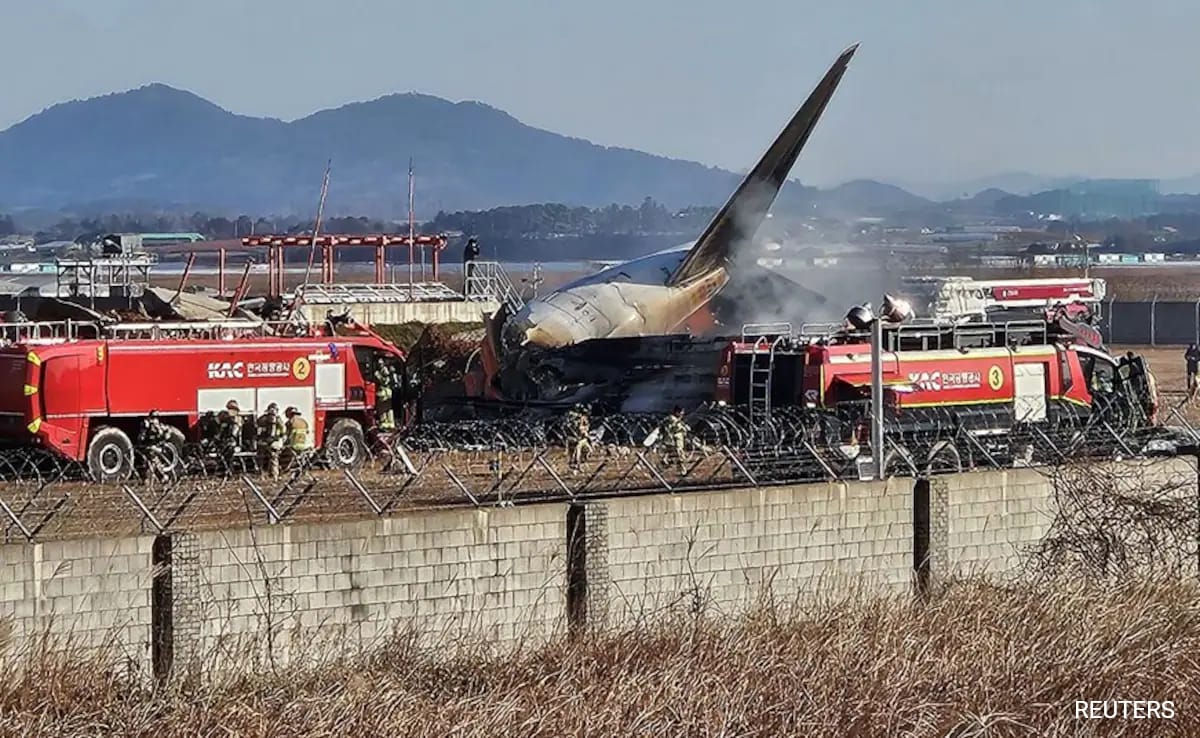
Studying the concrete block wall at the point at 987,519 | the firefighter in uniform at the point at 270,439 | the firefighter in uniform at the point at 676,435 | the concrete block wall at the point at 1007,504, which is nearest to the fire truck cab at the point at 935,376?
the firefighter in uniform at the point at 676,435

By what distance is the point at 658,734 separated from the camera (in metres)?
15.3

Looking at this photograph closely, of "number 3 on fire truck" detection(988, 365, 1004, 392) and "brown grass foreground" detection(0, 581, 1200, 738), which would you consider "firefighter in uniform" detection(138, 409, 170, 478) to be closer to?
"number 3 on fire truck" detection(988, 365, 1004, 392)

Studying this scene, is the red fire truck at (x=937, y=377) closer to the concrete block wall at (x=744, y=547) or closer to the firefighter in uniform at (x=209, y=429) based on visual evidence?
the firefighter in uniform at (x=209, y=429)

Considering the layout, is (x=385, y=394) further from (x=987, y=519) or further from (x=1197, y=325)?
(x=1197, y=325)

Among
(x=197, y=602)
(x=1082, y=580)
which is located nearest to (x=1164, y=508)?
(x=1082, y=580)

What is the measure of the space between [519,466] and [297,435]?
6.66 m

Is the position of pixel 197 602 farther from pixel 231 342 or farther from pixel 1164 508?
pixel 231 342

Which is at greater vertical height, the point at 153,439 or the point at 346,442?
the point at 153,439

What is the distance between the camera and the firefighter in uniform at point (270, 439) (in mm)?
33781

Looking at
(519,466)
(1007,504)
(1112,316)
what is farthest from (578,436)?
(1112,316)

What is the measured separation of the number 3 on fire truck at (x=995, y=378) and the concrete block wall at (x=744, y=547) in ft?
46.2

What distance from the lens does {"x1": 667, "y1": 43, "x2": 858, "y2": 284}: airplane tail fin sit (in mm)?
49688

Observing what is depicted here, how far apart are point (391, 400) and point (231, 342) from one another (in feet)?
14.6

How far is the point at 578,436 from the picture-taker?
34.3m
